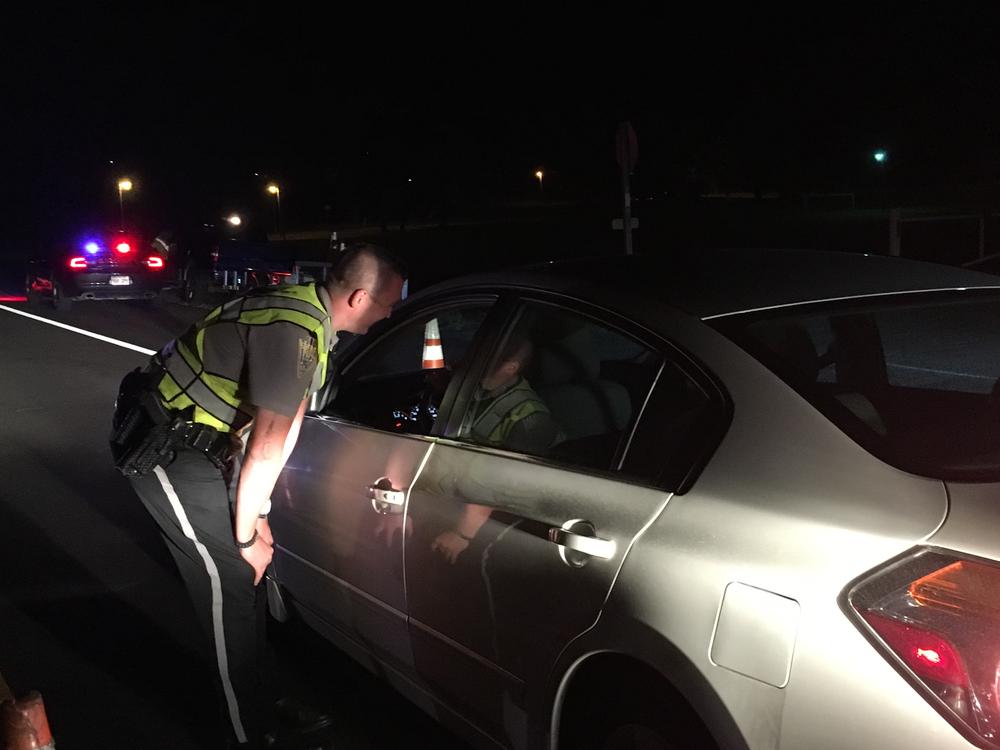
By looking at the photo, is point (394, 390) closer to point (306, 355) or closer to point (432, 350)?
point (432, 350)

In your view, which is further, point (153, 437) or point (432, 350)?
point (432, 350)

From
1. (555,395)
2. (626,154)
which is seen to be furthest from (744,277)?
(626,154)

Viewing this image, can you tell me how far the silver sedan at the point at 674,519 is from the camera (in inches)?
72.2

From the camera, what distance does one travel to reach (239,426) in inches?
120

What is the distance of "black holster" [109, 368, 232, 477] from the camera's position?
295 centimetres

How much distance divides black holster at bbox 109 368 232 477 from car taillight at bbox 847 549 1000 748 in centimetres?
185

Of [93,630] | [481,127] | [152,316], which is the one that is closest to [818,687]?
[93,630]

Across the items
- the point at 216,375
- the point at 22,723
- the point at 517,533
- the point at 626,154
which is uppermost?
the point at 626,154

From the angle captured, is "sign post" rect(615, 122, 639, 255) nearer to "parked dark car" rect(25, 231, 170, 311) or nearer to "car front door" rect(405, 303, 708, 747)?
"car front door" rect(405, 303, 708, 747)

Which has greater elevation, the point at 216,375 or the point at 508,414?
the point at 216,375

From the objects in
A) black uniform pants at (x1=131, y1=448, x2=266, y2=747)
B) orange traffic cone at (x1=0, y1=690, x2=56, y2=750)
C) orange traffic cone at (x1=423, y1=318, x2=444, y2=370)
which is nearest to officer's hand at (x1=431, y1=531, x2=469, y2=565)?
black uniform pants at (x1=131, y1=448, x2=266, y2=747)

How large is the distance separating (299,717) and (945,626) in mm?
2395

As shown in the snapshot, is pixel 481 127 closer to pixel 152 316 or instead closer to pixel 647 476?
pixel 152 316

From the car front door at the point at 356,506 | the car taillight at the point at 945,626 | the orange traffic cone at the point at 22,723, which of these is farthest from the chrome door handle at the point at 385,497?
the car taillight at the point at 945,626
